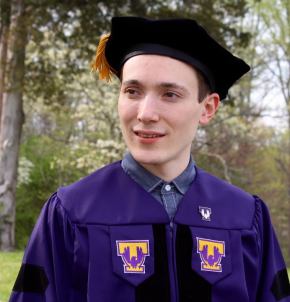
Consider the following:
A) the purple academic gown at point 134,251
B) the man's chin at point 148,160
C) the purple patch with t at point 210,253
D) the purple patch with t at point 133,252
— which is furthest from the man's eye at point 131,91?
the purple patch with t at point 210,253

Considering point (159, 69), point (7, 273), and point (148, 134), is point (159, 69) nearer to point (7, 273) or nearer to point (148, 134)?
point (148, 134)

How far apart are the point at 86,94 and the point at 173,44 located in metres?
12.8

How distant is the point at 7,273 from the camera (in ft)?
23.0

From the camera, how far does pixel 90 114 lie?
1408 cm

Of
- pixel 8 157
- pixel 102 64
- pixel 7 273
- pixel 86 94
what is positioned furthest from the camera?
pixel 86 94

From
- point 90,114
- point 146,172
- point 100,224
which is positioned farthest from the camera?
point 90,114

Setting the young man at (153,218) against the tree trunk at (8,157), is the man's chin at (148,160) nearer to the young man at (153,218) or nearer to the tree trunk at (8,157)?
the young man at (153,218)

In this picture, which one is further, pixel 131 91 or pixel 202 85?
pixel 202 85

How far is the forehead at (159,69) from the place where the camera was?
72.7 inches

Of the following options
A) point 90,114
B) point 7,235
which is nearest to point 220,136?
point 90,114

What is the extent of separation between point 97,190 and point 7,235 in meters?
10.8

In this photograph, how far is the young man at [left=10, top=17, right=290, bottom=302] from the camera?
5.98 ft

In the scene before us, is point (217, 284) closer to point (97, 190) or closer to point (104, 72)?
point (97, 190)

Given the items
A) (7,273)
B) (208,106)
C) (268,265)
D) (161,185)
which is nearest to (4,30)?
(7,273)
